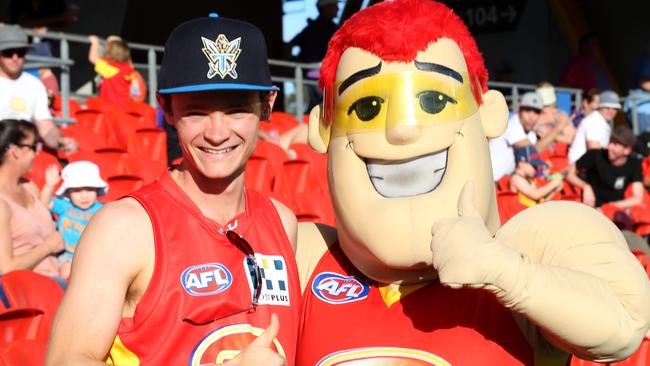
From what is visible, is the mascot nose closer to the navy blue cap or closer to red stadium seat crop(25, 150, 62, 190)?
the navy blue cap

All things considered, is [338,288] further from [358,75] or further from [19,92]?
[19,92]

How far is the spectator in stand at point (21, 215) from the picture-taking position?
15.9 ft

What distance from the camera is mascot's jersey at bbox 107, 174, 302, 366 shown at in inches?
98.7

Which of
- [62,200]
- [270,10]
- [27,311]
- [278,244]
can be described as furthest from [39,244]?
[270,10]

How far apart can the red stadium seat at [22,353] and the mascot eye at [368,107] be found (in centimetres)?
129

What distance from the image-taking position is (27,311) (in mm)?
3623

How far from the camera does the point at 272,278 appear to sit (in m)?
2.76

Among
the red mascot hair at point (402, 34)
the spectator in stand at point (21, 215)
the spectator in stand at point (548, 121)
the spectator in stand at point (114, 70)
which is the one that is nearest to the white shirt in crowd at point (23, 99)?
the spectator in stand at point (21, 215)

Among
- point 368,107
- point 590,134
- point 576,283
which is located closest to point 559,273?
point 576,283

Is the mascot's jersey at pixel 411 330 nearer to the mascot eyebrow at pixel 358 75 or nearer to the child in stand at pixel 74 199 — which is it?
the mascot eyebrow at pixel 358 75

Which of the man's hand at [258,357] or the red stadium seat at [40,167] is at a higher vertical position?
the man's hand at [258,357]

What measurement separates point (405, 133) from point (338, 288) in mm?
517

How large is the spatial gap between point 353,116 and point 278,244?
412 millimetres

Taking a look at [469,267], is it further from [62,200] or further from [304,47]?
[304,47]
